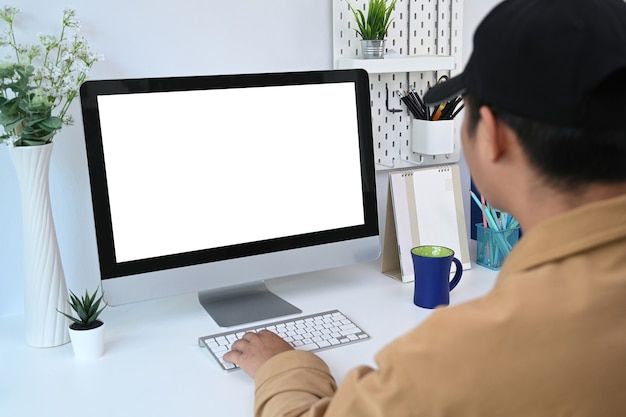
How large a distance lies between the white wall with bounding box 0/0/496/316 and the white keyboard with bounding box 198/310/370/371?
39 centimetres

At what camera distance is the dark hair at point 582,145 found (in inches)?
25.6

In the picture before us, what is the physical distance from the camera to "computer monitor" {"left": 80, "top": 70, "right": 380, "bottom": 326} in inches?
47.1

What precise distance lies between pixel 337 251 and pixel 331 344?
11.0 inches

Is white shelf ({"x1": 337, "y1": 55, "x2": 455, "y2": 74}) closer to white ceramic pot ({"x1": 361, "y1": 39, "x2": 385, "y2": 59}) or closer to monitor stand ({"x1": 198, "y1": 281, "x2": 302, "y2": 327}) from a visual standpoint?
white ceramic pot ({"x1": 361, "y1": 39, "x2": 385, "y2": 59})

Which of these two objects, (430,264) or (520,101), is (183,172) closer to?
(430,264)

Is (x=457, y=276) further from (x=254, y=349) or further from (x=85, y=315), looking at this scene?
(x=85, y=315)

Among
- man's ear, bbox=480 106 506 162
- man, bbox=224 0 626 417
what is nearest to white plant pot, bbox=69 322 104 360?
man, bbox=224 0 626 417

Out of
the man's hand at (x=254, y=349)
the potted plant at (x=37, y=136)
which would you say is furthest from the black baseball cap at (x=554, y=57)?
the potted plant at (x=37, y=136)

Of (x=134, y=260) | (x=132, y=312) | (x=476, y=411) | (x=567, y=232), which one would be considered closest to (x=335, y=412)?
(x=476, y=411)

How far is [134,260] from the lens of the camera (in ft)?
3.99

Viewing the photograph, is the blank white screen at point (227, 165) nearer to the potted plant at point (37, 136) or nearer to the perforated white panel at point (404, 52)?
the potted plant at point (37, 136)

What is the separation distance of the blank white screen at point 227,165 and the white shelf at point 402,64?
0.17 metres

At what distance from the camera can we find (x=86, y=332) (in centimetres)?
113

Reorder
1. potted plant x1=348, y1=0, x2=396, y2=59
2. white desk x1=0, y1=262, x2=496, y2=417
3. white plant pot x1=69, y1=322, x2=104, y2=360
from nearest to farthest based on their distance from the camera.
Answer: white desk x1=0, y1=262, x2=496, y2=417, white plant pot x1=69, y1=322, x2=104, y2=360, potted plant x1=348, y1=0, x2=396, y2=59
